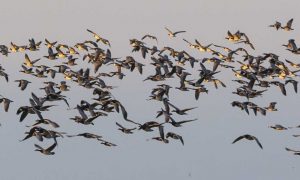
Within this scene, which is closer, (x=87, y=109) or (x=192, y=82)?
(x=87, y=109)

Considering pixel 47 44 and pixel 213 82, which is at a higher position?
pixel 47 44

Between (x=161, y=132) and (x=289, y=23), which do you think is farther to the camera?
(x=289, y=23)

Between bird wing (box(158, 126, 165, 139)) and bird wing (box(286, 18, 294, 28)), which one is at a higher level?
bird wing (box(286, 18, 294, 28))

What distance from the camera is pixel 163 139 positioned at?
201 feet

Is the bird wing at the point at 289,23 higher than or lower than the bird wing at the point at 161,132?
higher

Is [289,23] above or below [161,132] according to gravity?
above

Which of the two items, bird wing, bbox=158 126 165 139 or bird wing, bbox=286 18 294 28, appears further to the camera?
bird wing, bbox=286 18 294 28

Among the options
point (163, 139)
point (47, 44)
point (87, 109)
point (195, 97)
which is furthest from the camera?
point (47, 44)

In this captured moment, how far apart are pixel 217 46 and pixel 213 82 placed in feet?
12.4

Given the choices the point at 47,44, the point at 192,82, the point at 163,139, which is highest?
the point at 47,44

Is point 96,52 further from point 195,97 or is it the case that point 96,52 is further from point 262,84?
point 262,84

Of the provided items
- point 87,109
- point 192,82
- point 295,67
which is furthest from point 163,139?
point 295,67

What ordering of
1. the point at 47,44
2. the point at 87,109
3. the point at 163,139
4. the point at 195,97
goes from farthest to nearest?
the point at 47,44, the point at 195,97, the point at 87,109, the point at 163,139

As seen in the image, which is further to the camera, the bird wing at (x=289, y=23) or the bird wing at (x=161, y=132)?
the bird wing at (x=289, y=23)
